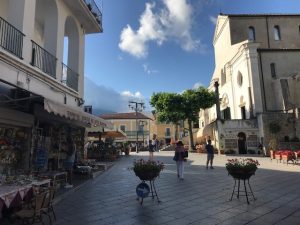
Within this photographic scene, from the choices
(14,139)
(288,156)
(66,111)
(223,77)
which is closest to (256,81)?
(223,77)

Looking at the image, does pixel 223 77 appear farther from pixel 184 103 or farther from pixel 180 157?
pixel 180 157

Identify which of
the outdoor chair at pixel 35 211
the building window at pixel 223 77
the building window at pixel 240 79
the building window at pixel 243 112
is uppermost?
the building window at pixel 223 77

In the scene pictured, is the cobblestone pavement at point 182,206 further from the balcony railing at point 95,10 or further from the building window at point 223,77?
the building window at point 223,77

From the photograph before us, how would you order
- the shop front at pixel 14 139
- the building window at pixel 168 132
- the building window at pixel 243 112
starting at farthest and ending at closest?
the building window at pixel 168 132 < the building window at pixel 243 112 < the shop front at pixel 14 139

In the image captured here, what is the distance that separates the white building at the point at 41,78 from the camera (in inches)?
348

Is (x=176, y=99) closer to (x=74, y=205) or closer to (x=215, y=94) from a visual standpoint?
(x=215, y=94)

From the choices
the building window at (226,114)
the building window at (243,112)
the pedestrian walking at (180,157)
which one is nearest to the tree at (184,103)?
the building window at (226,114)

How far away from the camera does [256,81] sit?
112ft

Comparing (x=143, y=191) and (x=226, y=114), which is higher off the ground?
(x=226, y=114)

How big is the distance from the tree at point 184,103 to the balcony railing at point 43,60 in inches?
1056

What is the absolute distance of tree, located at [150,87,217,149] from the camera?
3822 centimetres

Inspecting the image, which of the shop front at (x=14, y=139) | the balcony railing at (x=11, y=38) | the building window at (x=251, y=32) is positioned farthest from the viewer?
the building window at (x=251, y=32)

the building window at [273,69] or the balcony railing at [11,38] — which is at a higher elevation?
the building window at [273,69]

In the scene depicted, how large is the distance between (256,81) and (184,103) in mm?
9194
